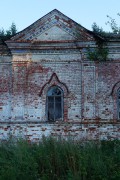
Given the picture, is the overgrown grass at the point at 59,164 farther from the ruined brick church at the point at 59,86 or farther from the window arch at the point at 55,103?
the window arch at the point at 55,103

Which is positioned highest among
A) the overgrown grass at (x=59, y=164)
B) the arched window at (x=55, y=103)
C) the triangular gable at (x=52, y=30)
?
the triangular gable at (x=52, y=30)

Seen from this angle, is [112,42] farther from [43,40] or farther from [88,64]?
[43,40]

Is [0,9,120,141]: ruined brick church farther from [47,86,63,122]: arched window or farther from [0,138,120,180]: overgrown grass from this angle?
[0,138,120,180]: overgrown grass

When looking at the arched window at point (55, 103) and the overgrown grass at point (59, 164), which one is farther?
the arched window at point (55, 103)

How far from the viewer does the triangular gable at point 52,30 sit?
1550cm

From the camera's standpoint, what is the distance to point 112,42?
50.1ft

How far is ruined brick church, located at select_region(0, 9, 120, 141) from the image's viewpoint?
1500cm

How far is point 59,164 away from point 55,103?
5105 mm

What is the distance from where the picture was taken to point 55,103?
15273mm

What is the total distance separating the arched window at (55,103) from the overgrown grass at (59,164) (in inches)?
154

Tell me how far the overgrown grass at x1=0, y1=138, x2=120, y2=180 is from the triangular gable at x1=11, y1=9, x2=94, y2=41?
18.4 ft

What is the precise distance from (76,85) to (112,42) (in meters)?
2.24

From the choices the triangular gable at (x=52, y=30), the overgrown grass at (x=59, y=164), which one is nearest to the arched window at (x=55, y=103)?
the triangular gable at (x=52, y=30)

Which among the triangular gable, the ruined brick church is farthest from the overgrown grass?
the triangular gable
